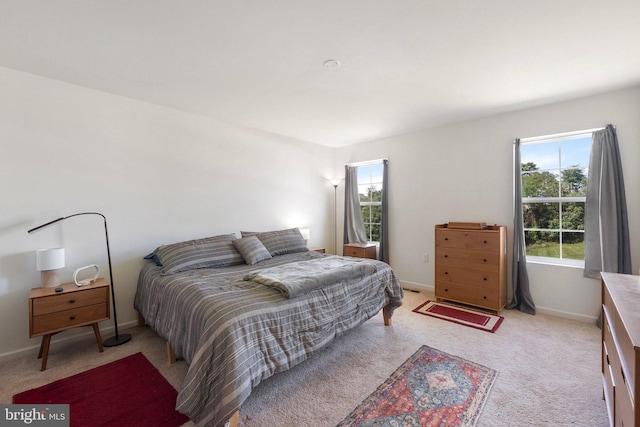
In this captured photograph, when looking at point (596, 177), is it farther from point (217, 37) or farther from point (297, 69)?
point (217, 37)

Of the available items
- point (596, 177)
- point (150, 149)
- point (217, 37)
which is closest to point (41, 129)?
point (150, 149)

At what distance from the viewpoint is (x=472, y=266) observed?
3.34 meters

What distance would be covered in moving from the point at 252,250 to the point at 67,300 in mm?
1587

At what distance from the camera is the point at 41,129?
7.99ft

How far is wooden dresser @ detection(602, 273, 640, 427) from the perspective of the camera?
88 centimetres

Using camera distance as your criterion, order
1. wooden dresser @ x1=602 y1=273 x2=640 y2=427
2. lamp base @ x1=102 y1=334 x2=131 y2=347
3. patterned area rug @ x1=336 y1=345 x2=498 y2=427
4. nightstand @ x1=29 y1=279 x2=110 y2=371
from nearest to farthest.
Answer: wooden dresser @ x1=602 y1=273 x2=640 y2=427 < patterned area rug @ x1=336 y1=345 x2=498 y2=427 < nightstand @ x1=29 y1=279 x2=110 y2=371 < lamp base @ x1=102 y1=334 x2=131 y2=347

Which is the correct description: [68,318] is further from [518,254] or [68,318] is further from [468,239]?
[518,254]

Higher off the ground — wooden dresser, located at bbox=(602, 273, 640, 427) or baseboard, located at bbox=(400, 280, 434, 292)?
wooden dresser, located at bbox=(602, 273, 640, 427)

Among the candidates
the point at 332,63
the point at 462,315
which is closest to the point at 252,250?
the point at 332,63

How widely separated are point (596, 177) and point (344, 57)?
115 inches

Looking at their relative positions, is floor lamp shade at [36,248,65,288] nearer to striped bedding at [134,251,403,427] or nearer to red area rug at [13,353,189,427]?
striped bedding at [134,251,403,427]

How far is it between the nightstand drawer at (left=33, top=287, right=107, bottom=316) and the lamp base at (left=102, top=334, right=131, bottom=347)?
18.3 inches

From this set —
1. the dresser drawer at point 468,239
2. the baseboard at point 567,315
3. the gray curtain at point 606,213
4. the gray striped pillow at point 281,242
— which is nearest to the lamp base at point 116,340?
the gray striped pillow at point 281,242

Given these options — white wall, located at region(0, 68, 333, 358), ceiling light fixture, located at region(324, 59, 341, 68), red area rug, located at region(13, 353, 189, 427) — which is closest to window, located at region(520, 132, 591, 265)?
ceiling light fixture, located at region(324, 59, 341, 68)
